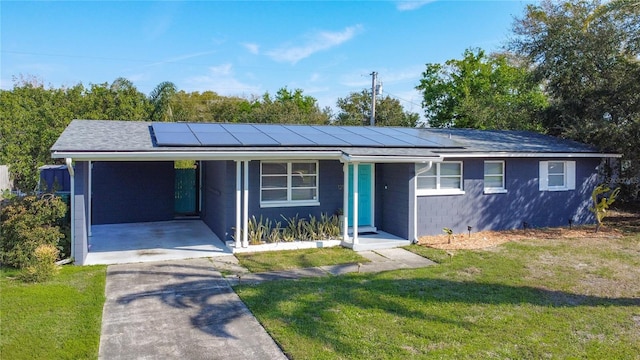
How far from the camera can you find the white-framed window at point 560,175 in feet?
46.3

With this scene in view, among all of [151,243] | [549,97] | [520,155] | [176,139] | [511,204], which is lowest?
[151,243]

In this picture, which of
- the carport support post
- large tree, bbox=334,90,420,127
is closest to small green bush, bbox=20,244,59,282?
the carport support post

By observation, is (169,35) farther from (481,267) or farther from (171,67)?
(481,267)

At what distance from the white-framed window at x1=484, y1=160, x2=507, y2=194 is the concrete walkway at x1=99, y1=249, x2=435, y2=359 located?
15.7 ft

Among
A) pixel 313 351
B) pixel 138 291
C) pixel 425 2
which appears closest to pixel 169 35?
pixel 425 2

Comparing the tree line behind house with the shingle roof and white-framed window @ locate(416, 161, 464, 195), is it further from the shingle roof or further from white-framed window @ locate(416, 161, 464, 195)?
white-framed window @ locate(416, 161, 464, 195)

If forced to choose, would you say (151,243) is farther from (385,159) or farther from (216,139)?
(385,159)

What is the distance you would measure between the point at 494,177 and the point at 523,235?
1.93 meters

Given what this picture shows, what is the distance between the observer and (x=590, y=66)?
1692 cm

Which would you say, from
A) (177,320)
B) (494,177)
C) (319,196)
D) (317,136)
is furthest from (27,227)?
(494,177)

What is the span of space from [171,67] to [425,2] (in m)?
24.1

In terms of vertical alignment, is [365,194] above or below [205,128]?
below

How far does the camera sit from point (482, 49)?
111ft

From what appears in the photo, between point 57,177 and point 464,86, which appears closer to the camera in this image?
point 57,177
